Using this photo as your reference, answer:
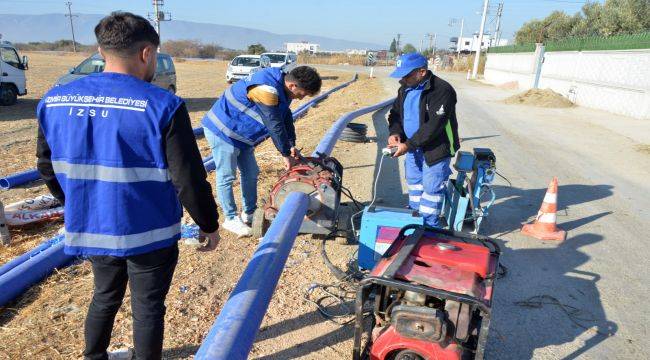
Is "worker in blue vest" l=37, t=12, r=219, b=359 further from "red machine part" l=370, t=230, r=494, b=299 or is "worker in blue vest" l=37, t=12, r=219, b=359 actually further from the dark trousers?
"red machine part" l=370, t=230, r=494, b=299

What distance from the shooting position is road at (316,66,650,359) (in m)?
3.34

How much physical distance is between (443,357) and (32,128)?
1142 cm

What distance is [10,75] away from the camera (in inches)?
534

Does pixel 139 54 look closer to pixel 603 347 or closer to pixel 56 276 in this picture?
pixel 56 276

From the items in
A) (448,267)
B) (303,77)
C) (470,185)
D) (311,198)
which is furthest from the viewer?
(470,185)

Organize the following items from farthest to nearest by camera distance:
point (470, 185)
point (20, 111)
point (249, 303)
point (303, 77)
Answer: point (20, 111)
point (470, 185)
point (303, 77)
point (249, 303)

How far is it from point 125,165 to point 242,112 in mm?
2464

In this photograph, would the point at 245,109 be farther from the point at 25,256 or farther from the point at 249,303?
the point at 249,303

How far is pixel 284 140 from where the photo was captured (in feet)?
14.4

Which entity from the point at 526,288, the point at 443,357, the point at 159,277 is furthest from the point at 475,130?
the point at 159,277

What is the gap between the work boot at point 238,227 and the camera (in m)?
4.71

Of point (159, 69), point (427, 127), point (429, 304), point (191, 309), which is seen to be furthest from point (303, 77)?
point (159, 69)

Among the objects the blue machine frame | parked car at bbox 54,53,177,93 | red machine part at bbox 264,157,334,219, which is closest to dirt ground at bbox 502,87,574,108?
parked car at bbox 54,53,177,93

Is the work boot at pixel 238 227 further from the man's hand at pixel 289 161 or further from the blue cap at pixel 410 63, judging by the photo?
the blue cap at pixel 410 63
